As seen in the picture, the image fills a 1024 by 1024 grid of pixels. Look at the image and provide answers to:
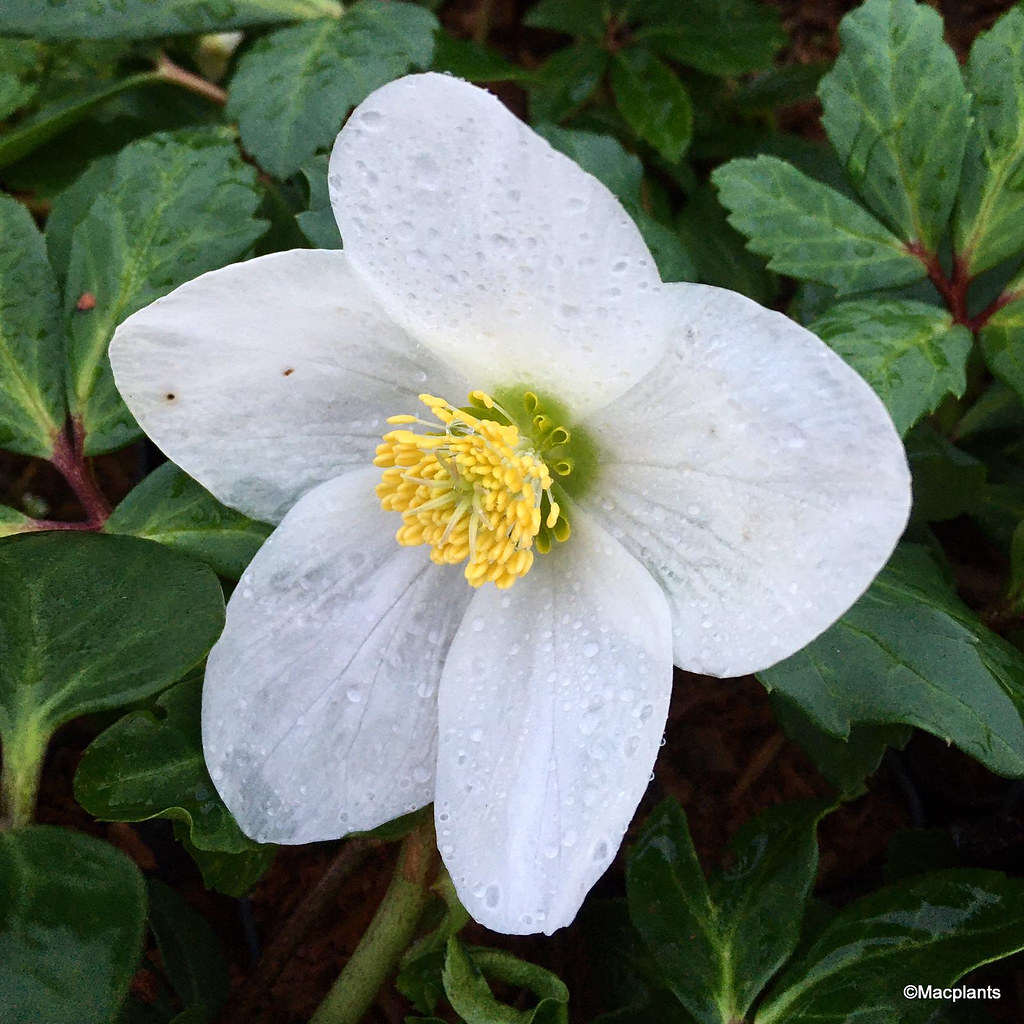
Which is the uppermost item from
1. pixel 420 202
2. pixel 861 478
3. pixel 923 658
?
pixel 420 202

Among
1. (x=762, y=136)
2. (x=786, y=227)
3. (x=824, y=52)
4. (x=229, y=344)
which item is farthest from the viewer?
(x=824, y=52)

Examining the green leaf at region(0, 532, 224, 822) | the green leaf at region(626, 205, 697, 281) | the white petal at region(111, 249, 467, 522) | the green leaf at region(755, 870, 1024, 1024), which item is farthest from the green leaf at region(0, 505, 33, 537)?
the green leaf at region(755, 870, 1024, 1024)

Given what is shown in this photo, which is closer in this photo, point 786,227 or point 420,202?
point 420,202

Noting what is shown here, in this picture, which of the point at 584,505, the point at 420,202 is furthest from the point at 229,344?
the point at 584,505

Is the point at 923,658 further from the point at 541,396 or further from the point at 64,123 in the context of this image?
the point at 64,123

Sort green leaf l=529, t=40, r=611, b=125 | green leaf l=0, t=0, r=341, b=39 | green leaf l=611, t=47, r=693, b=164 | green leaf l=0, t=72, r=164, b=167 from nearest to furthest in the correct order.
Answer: green leaf l=0, t=0, r=341, b=39 → green leaf l=0, t=72, r=164, b=167 → green leaf l=611, t=47, r=693, b=164 → green leaf l=529, t=40, r=611, b=125

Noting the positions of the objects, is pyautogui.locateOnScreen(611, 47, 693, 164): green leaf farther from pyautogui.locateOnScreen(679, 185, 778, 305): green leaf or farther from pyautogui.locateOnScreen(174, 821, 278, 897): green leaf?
pyautogui.locateOnScreen(174, 821, 278, 897): green leaf
